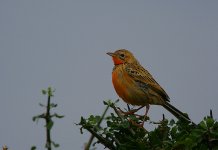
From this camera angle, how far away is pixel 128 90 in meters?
9.04

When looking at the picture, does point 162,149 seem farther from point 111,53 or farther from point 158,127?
point 111,53

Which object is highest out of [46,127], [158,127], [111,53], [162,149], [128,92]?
[111,53]

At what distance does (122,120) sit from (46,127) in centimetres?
148

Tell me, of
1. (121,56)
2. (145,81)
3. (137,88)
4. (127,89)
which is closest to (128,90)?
(127,89)

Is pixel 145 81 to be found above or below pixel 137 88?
above

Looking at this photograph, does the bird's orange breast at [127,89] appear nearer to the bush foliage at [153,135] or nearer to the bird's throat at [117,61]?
the bird's throat at [117,61]

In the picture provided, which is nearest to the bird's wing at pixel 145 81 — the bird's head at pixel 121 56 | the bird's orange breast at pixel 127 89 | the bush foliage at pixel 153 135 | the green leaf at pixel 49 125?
the bird's orange breast at pixel 127 89

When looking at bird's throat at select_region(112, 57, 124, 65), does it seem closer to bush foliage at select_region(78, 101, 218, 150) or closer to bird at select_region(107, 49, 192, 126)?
bird at select_region(107, 49, 192, 126)

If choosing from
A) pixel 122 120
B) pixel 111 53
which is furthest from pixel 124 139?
pixel 111 53

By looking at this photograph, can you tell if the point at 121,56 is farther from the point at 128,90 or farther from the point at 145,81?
the point at 128,90

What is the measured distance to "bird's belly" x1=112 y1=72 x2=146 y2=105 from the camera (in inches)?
353

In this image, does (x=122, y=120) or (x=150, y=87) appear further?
(x=150, y=87)

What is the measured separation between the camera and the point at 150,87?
9500 millimetres

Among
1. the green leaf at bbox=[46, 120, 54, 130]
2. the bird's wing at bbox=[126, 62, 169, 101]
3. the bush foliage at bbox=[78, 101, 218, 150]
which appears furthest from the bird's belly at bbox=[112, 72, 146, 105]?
the green leaf at bbox=[46, 120, 54, 130]
